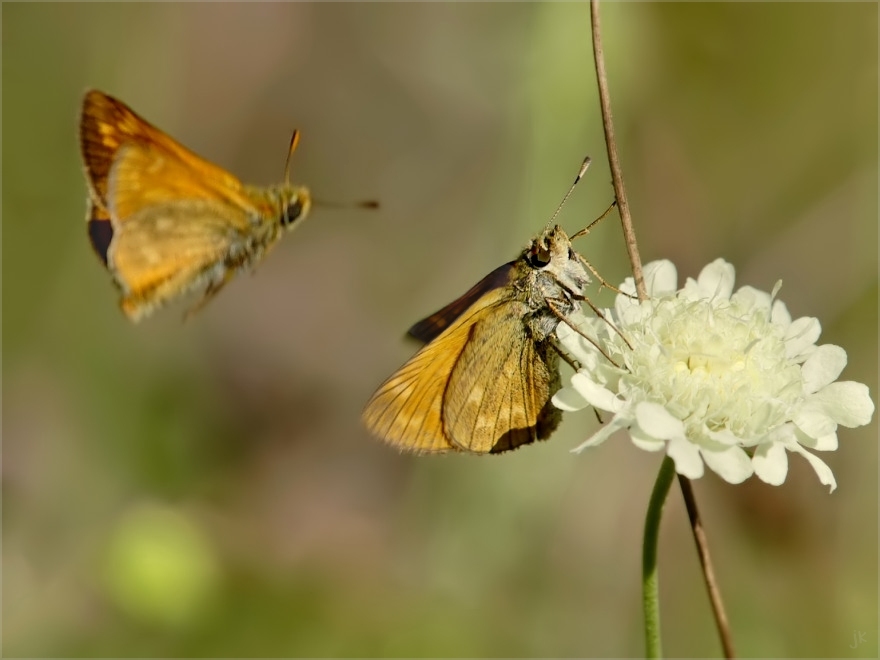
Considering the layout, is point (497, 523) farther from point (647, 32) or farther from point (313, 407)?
point (647, 32)

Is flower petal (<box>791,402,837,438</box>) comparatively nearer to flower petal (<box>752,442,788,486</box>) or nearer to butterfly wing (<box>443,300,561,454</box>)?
flower petal (<box>752,442,788,486</box>)

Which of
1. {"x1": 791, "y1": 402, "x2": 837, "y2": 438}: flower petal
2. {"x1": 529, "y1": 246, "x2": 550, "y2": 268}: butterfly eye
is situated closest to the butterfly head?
{"x1": 529, "y1": 246, "x2": 550, "y2": 268}: butterfly eye

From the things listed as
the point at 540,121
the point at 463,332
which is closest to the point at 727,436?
the point at 463,332

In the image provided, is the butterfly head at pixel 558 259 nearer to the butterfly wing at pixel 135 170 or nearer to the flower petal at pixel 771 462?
the flower petal at pixel 771 462

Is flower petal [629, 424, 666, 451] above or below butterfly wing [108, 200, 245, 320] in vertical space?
below

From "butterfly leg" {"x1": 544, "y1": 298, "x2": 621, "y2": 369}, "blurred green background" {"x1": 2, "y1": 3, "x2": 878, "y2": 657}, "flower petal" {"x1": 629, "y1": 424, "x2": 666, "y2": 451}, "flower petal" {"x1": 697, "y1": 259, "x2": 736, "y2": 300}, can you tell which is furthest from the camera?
"blurred green background" {"x1": 2, "y1": 3, "x2": 878, "y2": 657}

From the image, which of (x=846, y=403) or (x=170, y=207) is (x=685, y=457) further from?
(x=170, y=207)

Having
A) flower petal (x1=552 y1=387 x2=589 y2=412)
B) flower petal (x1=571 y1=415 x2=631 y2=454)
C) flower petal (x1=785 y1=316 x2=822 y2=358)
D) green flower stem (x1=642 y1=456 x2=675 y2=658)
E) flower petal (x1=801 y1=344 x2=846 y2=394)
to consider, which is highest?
flower petal (x1=785 y1=316 x2=822 y2=358)

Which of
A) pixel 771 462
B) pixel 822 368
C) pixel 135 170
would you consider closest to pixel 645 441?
pixel 771 462

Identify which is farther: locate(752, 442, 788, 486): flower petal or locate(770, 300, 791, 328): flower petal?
locate(770, 300, 791, 328): flower petal
